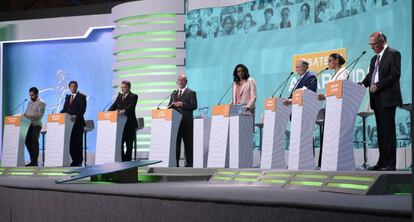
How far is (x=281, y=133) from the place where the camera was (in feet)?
22.9

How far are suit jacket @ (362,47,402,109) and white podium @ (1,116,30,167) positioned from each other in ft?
17.5

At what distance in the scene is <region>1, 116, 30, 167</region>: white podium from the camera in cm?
944

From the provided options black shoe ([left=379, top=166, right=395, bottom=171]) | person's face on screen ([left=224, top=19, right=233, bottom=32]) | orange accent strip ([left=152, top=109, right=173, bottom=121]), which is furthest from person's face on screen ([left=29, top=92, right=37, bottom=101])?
black shoe ([left=379, top=166, right=395, bottom=171])

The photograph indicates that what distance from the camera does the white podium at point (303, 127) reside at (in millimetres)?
6195

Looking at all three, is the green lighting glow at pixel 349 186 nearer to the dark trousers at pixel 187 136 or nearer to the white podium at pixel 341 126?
the white podium at pixel 341 126

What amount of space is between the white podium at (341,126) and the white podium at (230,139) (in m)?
1.88

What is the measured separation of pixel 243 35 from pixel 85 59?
3.69m

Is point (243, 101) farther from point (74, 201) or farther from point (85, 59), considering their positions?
point (85, 59)

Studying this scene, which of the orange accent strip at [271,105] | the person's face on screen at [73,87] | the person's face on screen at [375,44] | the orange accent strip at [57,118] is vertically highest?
the person's face on screen at [375,44]

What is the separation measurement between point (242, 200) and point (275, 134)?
3767 mm

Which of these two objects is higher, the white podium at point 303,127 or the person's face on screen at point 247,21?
the person's face on screen at point 247,21

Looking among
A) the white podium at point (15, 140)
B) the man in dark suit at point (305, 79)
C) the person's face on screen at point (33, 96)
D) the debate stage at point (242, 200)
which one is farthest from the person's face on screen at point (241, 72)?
the person's face on screen at point (33, 96)

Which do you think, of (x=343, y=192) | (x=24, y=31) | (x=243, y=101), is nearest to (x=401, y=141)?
(x=243, y=101)

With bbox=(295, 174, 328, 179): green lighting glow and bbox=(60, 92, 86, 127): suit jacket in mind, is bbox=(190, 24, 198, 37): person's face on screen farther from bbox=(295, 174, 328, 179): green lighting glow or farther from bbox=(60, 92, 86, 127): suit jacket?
bbox=(295, 174, 328, 179): green lighting glow
